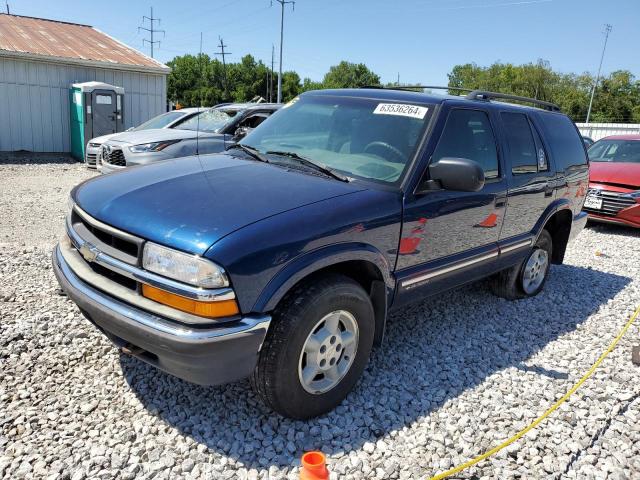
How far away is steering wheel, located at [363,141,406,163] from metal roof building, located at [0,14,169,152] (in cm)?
1437

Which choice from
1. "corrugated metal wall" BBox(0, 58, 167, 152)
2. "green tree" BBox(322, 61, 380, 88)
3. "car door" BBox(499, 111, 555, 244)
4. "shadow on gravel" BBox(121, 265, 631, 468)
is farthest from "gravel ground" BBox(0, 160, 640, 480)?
"green tree" BBox(322, 61, 380, 88)

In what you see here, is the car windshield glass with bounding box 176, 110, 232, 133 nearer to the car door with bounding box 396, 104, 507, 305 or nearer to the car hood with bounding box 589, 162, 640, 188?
the car door with bounding box 396, 104, 507, 305

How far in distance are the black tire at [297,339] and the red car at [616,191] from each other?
718 centimetres

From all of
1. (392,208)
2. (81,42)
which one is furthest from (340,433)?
(81,42)

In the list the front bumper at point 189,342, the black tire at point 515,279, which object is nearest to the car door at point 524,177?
the black tire at point 515,279

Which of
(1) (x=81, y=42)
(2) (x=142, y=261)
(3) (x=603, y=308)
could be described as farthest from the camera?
(1) (x=81, y=42)

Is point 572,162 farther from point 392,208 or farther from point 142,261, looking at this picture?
point 142,261

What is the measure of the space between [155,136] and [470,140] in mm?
6553

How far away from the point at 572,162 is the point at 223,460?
4633 mm

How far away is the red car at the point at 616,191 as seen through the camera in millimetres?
8508

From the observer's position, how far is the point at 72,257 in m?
2.99

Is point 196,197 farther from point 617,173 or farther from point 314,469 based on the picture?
point 617,173

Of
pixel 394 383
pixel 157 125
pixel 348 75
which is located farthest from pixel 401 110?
pixel 348 75

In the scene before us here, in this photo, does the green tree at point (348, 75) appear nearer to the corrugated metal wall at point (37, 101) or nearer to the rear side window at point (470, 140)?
the corrugated metal wall at point (37, 101)
